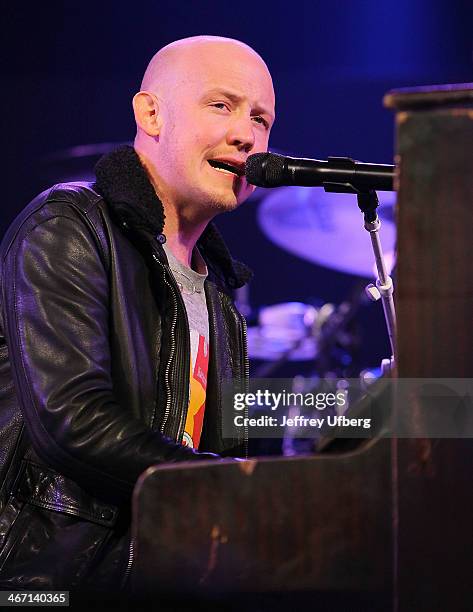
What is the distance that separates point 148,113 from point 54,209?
1.57ft

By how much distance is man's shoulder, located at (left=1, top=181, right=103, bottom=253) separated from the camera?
167 centimetres

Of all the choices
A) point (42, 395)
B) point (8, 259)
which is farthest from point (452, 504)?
point (8, 259)

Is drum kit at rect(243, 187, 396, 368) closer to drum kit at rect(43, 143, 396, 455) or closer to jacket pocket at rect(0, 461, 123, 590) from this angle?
drum kit at rect(43, 143, 396, 455)

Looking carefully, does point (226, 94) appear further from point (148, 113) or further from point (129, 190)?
point (129, 190)

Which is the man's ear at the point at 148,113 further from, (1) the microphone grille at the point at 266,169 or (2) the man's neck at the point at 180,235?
(1) the microphone grille at the point at 266,169

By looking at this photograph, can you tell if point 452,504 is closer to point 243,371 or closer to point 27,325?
point 27,325

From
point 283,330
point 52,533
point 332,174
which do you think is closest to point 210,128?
point 332,174

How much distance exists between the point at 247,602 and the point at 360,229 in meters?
3.14

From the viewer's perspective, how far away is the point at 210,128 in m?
1.94

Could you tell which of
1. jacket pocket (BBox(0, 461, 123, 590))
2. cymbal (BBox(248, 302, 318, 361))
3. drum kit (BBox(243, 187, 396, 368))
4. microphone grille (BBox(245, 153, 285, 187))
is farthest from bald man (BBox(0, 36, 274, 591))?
cymbal (BBox(248, 302, 318, 361))

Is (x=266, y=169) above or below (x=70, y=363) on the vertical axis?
above

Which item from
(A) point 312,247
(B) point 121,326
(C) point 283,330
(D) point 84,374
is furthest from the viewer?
(C) point 283,330

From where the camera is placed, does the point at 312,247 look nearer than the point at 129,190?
No

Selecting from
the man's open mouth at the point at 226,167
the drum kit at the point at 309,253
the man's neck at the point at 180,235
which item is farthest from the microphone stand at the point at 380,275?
the drum kit at the point at 309,253
